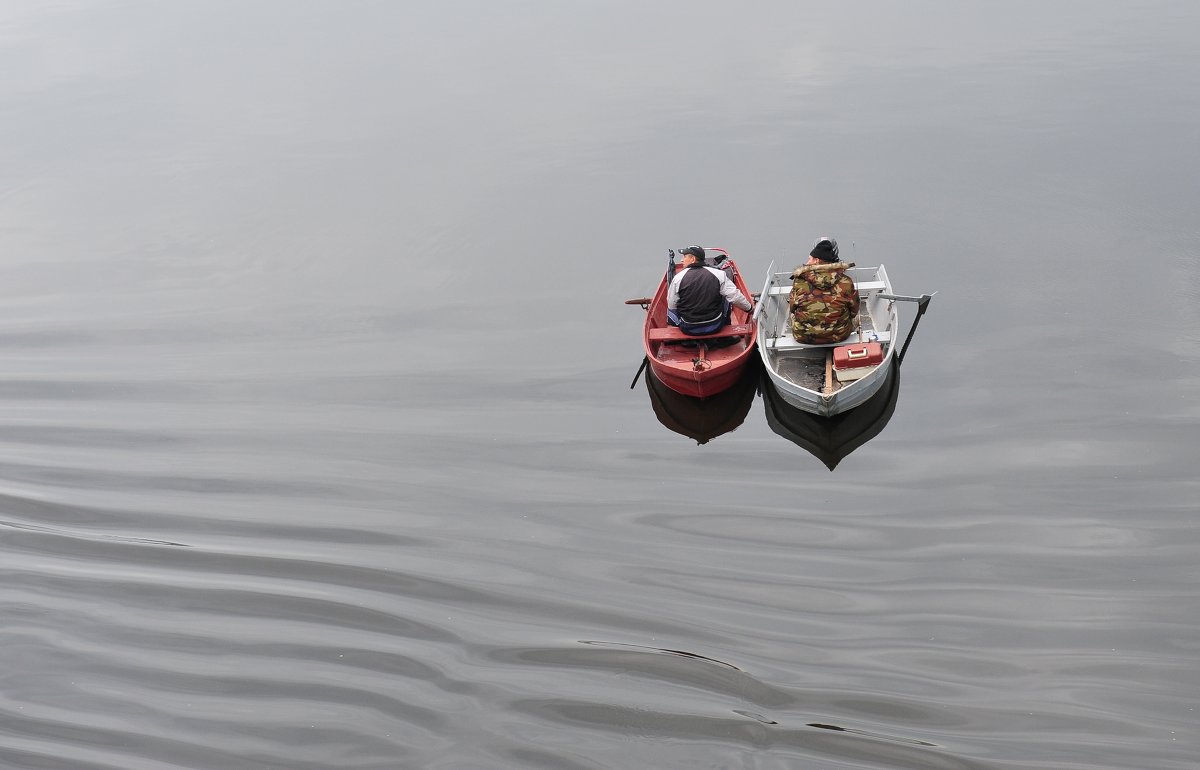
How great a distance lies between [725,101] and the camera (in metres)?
27.3

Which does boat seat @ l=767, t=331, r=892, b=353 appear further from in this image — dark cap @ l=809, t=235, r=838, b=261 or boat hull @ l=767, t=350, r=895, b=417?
dark cap @ l=809, t=235, r=838, b=261

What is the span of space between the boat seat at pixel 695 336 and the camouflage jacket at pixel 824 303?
837 millimetres

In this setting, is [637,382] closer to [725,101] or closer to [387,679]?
[387,679]

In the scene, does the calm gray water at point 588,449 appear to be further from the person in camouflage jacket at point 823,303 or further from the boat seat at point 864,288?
the person in camouflage jacket at point 823,303

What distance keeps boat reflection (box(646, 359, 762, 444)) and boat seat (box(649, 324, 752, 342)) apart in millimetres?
555

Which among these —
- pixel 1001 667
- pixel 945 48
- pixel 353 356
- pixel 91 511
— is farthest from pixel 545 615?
pixel 945 48

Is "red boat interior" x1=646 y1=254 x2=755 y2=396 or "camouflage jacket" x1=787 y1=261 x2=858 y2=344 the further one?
"camouflage jacket" x1=787 y1=261 x2=858 y2=344

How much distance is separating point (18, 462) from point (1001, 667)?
42.5ft

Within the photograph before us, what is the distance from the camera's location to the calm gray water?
9.66m

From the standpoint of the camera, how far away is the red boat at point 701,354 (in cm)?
1429

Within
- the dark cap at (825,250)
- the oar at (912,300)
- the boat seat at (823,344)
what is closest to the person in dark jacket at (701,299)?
the boat seat at (823,344)

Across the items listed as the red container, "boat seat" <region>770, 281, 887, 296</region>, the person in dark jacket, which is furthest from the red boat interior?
the red container

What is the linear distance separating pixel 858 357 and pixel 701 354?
233 cm

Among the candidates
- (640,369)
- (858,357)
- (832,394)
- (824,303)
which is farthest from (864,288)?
(640,369)
